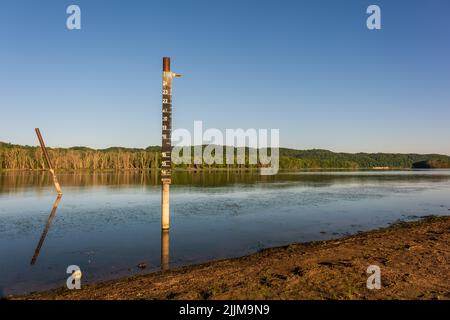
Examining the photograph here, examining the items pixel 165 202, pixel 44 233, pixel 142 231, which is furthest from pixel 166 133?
pixel 44 233

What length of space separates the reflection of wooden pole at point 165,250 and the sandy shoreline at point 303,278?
107 centimetres

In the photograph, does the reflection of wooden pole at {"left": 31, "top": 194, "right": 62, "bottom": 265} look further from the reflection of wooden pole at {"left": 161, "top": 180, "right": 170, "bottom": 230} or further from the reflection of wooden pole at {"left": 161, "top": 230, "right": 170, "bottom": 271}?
the reflection of wooden pole at {"left": 161, "top": 180, "right": 170, "bottom": 230}

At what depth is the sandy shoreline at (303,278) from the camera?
25.3 feet

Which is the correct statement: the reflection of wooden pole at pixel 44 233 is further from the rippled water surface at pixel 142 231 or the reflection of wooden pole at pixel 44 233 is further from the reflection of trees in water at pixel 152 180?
the reflection of trees in water at pixel 152 180

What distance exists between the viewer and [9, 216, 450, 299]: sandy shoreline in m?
7.73

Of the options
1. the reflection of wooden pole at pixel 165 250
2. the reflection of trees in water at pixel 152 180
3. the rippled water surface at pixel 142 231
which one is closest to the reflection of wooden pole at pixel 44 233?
the rippled water surface at pixel 142 231

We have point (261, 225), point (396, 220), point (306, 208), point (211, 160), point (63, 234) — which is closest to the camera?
point (63, 234)

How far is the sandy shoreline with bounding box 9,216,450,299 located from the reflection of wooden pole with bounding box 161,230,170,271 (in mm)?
1072

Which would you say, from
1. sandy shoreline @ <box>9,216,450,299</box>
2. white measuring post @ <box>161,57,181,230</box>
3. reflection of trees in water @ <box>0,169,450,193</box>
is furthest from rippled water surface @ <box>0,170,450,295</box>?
reflection of trees in water @ <box>0,169,450,193</box>
